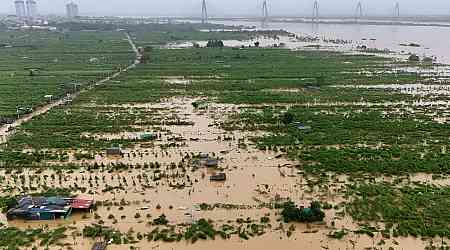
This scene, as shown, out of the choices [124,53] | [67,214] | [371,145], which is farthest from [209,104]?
[124,53]

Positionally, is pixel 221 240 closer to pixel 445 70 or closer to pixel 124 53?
pixel 445 70

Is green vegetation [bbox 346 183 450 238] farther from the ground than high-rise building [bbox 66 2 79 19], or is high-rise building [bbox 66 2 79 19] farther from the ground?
high-rise building [bbox 66 2 79 19]

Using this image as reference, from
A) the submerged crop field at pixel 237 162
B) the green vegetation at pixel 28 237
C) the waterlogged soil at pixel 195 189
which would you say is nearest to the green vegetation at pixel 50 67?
the submerged crop field at pixel 237 162

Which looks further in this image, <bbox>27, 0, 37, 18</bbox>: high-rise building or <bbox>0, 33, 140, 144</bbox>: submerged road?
<bbox>27, 0, 37, 18</bbox>: high-rise building

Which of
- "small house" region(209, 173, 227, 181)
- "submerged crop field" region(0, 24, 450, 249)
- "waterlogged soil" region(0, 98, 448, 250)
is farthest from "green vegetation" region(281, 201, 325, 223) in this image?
"small house" region(209, 173, 227, 181)

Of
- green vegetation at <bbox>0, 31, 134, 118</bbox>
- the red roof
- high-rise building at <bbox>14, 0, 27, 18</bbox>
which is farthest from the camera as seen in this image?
high-rise building at <bbox>14, 0, 27, 18</bbox>

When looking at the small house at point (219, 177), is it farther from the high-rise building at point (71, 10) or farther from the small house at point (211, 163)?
the high-rise building at point (71, 10)

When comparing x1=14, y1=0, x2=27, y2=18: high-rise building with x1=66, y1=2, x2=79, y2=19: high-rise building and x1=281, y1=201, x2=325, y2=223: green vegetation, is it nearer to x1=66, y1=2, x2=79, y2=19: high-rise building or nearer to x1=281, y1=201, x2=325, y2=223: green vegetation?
x1=66, y1=2, x2=79, y2=19: high-rise building
